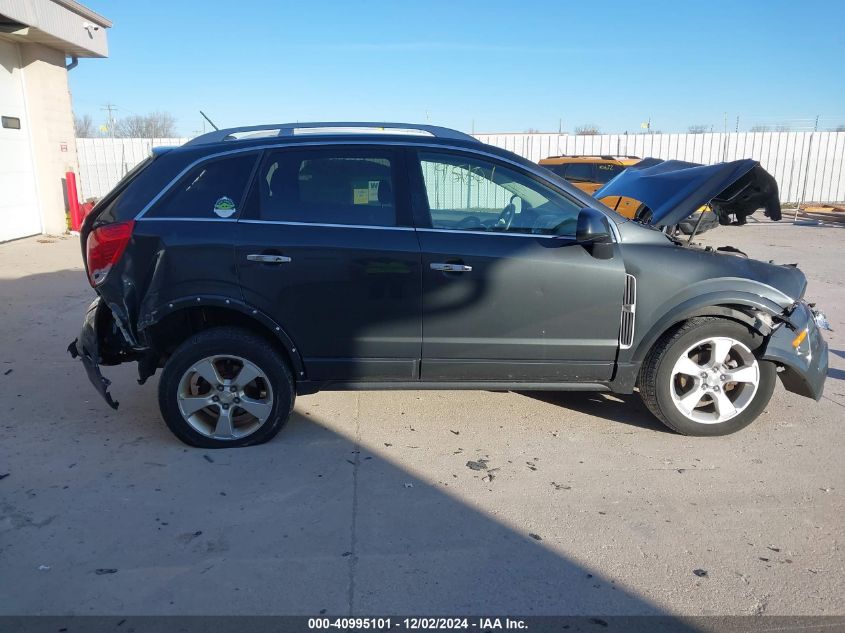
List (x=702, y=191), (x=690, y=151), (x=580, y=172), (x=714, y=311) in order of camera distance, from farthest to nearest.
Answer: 1. (x=690, y=151)
2. (x=580, y=172)
3. (x=702, y=191)
4. (x=714, y=311)

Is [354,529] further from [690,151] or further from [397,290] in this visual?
[690,151]

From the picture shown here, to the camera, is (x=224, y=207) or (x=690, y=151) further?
(x=690, y=151)

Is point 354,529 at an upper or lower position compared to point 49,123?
lower

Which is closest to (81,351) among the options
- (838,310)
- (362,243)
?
(362,243)

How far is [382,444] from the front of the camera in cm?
422

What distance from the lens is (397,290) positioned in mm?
4004

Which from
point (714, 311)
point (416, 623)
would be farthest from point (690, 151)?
point (416, 623)

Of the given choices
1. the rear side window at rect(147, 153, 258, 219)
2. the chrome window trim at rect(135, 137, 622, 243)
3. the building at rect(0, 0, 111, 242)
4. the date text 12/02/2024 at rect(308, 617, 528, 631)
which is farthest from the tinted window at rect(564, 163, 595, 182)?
the date text 12/02/2024 at rect(308, 617, 528, 631)

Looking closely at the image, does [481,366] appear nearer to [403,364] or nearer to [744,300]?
[403,364]

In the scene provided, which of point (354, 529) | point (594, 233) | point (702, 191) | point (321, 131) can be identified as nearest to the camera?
point (354, 529)

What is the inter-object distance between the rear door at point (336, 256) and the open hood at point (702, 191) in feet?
6.46

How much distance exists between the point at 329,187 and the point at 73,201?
12.6 meters

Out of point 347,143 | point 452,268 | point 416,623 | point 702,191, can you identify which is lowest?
point 416,623

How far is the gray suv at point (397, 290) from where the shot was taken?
3945 mm
